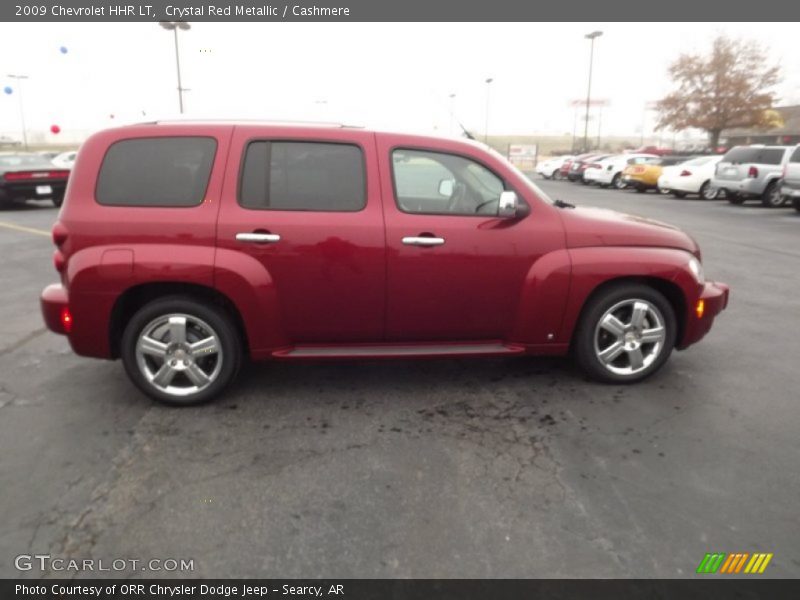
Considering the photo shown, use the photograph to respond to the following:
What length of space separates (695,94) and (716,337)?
42802mm

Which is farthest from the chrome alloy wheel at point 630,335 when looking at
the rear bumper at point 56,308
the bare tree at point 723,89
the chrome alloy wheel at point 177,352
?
the bare tree at point 723,89

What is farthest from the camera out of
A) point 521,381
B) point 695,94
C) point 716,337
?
point 695,94

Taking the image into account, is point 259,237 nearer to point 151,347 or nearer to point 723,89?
point 151,347

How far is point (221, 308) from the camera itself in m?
4.01

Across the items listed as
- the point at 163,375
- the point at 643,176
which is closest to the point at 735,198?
the point at 643,176

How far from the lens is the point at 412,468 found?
3.28m

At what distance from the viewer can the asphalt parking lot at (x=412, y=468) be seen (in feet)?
→ 8.64

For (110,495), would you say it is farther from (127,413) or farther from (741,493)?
(741,493)

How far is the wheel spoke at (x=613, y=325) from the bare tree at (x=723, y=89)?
143ft

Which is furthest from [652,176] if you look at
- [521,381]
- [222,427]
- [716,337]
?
[222,427]

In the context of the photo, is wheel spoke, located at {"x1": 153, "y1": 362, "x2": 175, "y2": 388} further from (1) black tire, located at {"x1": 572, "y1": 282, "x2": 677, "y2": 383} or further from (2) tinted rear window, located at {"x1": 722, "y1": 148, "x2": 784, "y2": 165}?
(2) tinted rear window, located at {"x1": 722, "y1": 148, "x2": 784, "y2": 165}

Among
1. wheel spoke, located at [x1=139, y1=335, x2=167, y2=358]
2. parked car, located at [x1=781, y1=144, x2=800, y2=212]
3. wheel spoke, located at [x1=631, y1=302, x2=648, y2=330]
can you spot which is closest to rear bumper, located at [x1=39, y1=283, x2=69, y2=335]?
wheel spoke, located at [x1=139, y1=335, x2=167, y2=358]

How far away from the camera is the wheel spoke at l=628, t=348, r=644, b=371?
4.36 m

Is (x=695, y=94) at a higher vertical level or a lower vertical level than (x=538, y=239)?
higher
